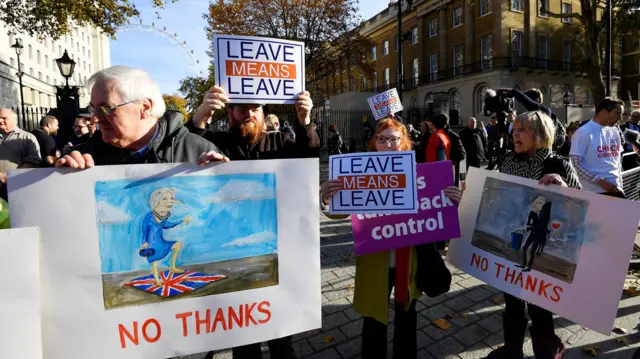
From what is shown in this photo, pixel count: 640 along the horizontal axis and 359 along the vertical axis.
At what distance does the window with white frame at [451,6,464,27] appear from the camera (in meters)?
34.9

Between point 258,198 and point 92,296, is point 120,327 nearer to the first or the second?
point 92,296

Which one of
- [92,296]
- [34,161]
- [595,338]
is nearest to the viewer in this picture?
[92,296]

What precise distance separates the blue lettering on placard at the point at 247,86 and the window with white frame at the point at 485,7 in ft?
120

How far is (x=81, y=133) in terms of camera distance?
22.5 feet

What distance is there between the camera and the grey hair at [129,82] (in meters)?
1.73

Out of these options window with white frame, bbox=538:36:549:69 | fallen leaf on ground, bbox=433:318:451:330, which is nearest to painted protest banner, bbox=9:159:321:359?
fallen leaf on ground, bbox=433:318:451:330

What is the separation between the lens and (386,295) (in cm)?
246

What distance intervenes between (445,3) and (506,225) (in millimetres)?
38891

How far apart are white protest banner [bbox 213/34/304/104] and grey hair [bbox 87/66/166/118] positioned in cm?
46

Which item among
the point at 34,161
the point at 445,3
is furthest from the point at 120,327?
the point at 445,3

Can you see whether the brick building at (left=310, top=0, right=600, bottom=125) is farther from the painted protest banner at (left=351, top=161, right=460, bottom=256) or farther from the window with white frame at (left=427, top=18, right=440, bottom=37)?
the painted protest banner at (left=351, top=161, right=460, bottom=256)

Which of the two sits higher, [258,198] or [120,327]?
[258,198]

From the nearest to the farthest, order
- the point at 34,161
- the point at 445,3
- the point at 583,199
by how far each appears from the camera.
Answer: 1. the point at 583,199
2. the point at 34,161
3. the point at 445,3

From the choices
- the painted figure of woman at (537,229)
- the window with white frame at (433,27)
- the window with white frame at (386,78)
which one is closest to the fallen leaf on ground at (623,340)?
the painted figure of woman at (537,229)
